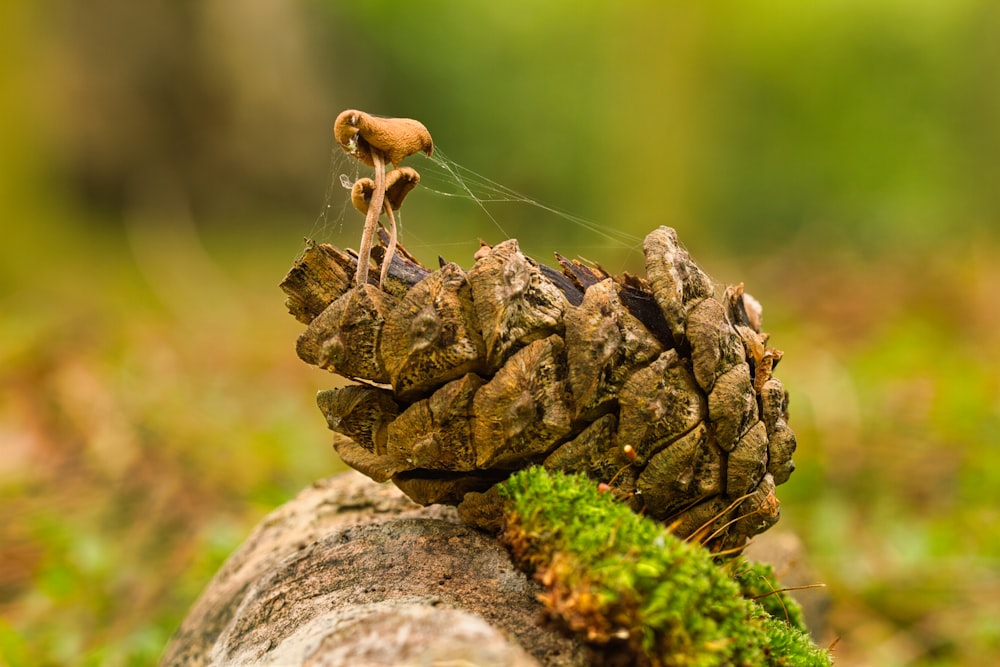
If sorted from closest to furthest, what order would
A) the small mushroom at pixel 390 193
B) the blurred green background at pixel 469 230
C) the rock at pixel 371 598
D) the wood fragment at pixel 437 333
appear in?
1. the rock at pixel 371 598
2. the wood fragment at pixel 437 333
3. the small mushroom at pixel 390 193
4. the blurred green background at pixel 469 230

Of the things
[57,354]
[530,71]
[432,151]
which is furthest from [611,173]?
[432,151]

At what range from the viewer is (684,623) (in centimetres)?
118

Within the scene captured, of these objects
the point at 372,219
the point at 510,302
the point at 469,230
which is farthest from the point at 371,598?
the point at 469,230

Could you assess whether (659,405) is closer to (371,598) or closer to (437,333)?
(437,333)

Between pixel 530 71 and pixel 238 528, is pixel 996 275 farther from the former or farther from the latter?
pixel 530 71

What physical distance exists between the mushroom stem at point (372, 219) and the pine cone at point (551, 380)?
0.04 meters

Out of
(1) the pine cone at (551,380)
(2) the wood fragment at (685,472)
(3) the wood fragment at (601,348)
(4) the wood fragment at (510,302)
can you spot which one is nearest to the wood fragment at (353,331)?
(1) the pine cone at (551,380)

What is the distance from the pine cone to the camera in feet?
4.57

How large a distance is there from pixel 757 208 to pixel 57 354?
10.2 meters

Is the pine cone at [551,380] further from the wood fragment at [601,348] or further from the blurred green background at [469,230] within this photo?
the blurred green background at [469,230]

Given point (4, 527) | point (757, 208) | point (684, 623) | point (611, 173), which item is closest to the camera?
point (684, 623)

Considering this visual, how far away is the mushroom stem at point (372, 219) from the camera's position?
1462 mm

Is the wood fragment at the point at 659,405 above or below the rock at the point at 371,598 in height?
above

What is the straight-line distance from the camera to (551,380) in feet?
4.65
